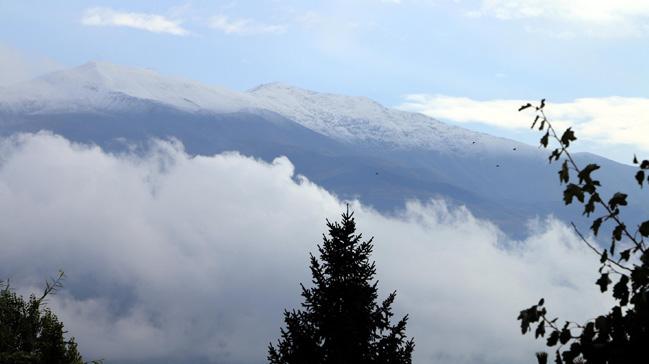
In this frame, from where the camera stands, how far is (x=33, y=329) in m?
36.4

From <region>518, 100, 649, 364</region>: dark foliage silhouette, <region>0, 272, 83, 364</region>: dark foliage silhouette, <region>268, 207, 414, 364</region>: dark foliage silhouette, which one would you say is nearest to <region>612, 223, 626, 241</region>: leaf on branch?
<region>518, 100, 649, 364</region>: dark foliage silhouette

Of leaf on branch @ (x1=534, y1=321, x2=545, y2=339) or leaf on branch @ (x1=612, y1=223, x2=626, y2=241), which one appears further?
leaf on branch @ (x1=612, y1=223, x2=626, y2=241)

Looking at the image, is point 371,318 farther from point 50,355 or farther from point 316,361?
point 50,355

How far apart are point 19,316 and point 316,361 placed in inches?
503

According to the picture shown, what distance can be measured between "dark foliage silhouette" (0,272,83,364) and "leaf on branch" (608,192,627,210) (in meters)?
26.8

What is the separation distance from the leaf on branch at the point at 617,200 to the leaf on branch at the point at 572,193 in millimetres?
282

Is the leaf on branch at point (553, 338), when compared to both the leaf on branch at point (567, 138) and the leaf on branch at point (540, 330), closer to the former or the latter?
the leaf on branch at point (540, 330)

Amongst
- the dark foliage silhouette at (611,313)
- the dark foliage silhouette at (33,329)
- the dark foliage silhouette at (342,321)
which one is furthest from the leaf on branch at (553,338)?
the dark foliage silhouette at (33,329)

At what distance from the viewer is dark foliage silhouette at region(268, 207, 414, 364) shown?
29.6m

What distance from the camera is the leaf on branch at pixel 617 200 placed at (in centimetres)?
892

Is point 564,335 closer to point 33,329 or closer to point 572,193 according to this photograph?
point 572,193

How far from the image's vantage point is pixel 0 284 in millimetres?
35688

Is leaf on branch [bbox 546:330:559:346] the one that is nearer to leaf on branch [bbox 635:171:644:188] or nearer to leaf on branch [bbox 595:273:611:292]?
leaf on branch [bbox 595:273:611:292]

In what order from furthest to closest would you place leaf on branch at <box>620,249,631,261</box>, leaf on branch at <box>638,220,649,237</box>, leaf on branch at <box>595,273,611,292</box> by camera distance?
leaf on branch at <box>620,249,631,261</box> → leaf on branch at <box>595,273,611,292</box> → leaf on branch at <box>638,220,649,237</box>
